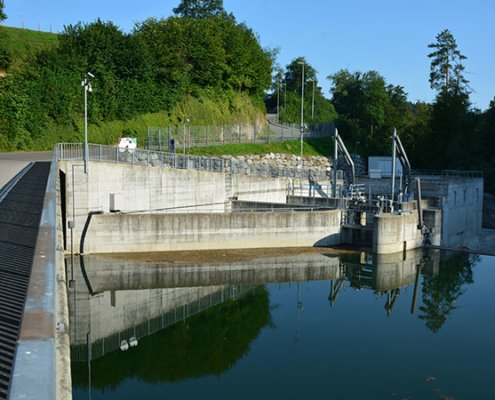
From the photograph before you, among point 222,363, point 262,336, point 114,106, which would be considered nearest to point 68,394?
point 222,363

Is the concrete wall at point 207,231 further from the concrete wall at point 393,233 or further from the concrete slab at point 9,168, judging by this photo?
the concrete slab at point 9,168

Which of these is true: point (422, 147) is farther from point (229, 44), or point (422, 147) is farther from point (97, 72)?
point (97, 72)

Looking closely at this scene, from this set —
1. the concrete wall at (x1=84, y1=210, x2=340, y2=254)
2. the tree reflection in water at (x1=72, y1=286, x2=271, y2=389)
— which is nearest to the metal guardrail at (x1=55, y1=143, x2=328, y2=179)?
the concrete wall at (x1=84, y1=210, x2=340, y2=254)

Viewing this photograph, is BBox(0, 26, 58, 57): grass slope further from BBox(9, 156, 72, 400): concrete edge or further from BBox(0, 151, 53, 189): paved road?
BBox(9, 156, 72, 400): concrete edge

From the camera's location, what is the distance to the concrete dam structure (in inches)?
1196

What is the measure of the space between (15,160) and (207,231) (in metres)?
13.5

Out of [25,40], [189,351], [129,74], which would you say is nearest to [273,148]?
[129,74]

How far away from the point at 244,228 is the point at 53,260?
2157 cm

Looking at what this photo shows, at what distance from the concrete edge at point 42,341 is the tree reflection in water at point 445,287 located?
16034 millimetres

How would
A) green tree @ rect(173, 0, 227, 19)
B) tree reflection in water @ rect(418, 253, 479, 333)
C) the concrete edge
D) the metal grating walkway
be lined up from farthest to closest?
green tree @ rect(173, 0, 227, 19), tree reflection in water @ rect(418, 253, 479, 333), the metal grating walkway, the concrete edge

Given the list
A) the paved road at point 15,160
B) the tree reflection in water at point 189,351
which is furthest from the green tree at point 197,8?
the tree reflection in water at point 189,351

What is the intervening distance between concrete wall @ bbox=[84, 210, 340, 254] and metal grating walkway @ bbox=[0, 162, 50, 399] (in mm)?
5991

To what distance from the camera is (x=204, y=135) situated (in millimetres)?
53469

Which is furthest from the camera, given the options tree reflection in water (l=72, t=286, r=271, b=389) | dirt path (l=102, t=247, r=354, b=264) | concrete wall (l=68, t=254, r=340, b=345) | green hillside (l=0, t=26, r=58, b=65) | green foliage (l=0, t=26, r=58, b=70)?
green hillside (l=0, t=26, r=58, b=65)
